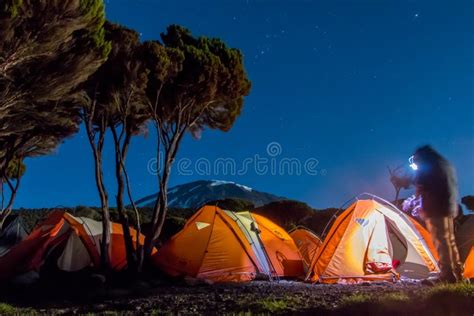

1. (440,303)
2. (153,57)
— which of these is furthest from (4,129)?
(440,303)

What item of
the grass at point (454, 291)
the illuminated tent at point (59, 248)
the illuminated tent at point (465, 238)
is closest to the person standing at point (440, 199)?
the grass at point (454, 291)

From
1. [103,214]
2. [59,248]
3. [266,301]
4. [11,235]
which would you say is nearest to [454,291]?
[266,301]

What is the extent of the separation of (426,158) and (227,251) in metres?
6.98

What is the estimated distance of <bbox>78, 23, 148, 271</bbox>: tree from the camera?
603 inches

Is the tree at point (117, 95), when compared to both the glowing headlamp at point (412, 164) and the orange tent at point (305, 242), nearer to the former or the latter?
the orange tent at point (305, 242)

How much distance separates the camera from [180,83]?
16375mm

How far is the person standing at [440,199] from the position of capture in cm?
838

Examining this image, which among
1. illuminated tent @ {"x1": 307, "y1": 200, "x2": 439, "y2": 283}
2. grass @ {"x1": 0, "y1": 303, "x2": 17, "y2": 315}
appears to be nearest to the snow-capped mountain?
illuminated tent @ {"x1": 307, "y1": 200, "x2": 439, "y2": 283}

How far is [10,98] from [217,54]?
6.95 metres

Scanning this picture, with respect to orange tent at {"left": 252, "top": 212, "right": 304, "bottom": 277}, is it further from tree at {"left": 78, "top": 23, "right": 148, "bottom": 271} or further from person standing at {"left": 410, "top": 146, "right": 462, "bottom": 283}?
person standing at {"left": 410, "top": 146, "right": 462, "bottom": 283}

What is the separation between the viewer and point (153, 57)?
604 inches

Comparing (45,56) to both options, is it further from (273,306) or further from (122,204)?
(273,306)

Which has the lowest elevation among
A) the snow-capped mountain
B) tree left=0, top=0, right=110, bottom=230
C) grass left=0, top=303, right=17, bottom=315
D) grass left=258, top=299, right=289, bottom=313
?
grass left=0, top=303, right=17, bottom=315

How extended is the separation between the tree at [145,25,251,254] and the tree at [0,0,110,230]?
2.28 m
